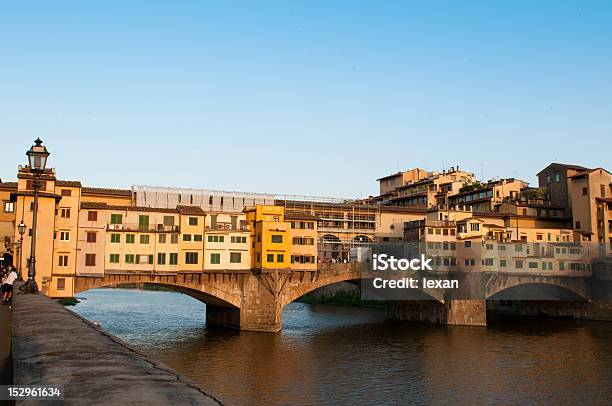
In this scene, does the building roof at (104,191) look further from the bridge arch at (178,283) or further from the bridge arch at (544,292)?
the bridge arch at (544,292)

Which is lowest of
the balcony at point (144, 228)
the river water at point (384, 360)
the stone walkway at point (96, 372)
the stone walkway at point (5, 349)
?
the river water at point (384, 360)

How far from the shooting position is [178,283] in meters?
64.6

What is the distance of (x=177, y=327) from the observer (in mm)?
70312

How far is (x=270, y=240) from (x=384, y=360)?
23597mm

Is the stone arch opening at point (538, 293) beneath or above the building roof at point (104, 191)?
beneath

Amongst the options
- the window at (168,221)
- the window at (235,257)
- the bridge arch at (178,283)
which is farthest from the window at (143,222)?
the window at (235,257)

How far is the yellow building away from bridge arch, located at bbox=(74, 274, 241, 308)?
4.41 m

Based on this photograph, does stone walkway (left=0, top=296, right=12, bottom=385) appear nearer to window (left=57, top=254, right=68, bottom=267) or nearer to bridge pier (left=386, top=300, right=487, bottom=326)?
window (left=57, top=254, right=68, bottom=267)

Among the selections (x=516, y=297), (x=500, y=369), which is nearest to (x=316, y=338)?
(x=500, y=369)

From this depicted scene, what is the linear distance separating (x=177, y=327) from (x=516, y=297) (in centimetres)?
5813

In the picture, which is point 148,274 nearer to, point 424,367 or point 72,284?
point 72,284

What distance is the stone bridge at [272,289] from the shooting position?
64500 mm

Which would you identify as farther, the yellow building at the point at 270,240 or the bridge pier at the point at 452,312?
the bridge pier at the point at 452,312

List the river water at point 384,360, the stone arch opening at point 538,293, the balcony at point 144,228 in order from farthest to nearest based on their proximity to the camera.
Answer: the stone arch opening at point 538,293, the balcony at point 144,228, the river water at point 384,360
